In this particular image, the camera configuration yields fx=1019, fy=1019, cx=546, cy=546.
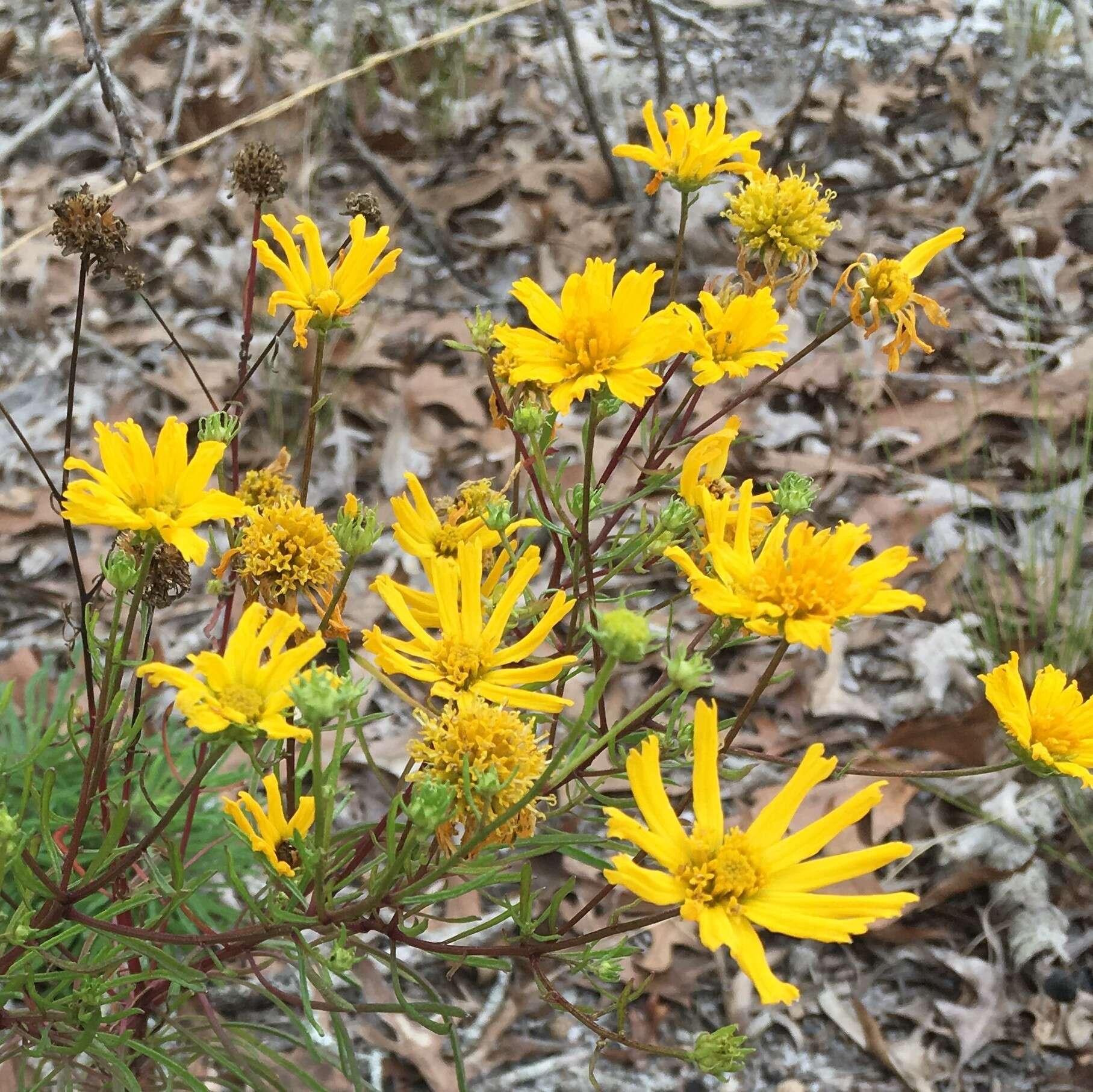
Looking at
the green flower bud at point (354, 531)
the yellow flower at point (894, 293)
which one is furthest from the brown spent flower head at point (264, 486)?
the yellow flower at point (894, 293)

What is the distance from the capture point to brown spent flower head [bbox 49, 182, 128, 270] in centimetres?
108

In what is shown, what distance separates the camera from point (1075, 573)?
7.11 feet

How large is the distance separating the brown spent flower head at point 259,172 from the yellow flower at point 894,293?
26.8 inches

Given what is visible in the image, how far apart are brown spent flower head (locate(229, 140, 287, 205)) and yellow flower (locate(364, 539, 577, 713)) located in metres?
0.55

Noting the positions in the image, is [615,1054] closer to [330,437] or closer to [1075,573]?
[1075,573]

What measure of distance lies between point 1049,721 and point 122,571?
0.87m

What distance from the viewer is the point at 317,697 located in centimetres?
76

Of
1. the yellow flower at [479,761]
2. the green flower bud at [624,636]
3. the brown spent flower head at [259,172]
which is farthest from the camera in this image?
the brown spent flower head at [259,172]

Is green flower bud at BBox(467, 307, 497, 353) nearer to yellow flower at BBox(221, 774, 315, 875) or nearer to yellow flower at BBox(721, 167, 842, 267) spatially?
yellow flower at BBox(721, 167, 842, 267)

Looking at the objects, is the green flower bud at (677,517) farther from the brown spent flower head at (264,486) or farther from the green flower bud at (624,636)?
the brown spent flower head at (264,486)

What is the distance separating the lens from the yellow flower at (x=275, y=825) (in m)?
0.94

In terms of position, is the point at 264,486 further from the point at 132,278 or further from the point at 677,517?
the point at 677,517

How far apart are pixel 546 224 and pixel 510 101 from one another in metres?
1.06

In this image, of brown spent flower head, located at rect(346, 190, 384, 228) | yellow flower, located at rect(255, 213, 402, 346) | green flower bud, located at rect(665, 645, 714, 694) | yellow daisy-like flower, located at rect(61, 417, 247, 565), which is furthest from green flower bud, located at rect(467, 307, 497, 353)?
green flower bud, located at rect(665, 645, 714, 694)
